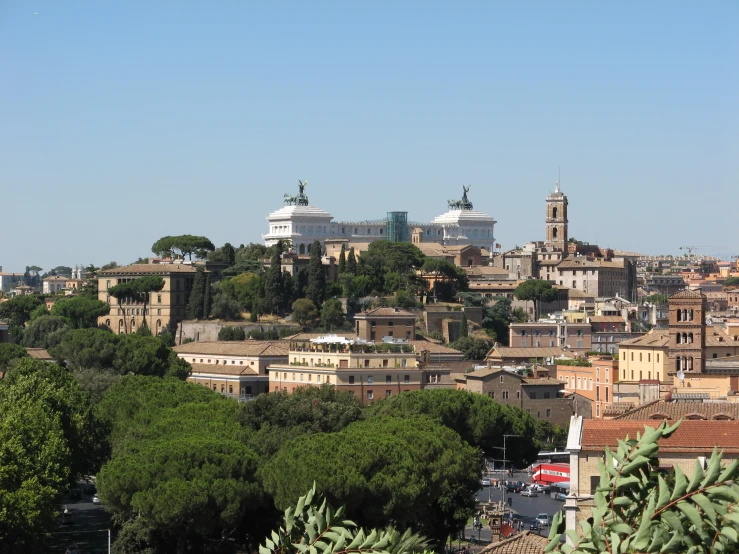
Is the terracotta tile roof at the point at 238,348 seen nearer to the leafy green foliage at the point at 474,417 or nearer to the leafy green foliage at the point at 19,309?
the leafy green foliage at the point at 474,417

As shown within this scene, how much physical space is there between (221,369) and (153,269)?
89.5ft

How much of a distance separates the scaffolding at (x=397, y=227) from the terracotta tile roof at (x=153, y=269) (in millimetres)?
41754

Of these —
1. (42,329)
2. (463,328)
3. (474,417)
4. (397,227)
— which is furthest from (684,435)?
(397,227)

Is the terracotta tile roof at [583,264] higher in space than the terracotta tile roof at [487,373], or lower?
higher

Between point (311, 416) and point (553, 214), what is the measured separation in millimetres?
95970

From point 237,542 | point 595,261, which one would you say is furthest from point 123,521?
point 595,261

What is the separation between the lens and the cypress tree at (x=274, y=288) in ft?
321

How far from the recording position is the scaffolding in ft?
490

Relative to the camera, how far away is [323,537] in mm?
8945

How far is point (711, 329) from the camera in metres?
77.0

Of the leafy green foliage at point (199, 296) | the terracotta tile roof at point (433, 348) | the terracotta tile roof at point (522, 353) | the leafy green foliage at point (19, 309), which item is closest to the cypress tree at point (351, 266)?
the leafy green foliage at point (199, 296)

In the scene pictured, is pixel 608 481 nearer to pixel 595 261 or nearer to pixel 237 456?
pixel 237 456

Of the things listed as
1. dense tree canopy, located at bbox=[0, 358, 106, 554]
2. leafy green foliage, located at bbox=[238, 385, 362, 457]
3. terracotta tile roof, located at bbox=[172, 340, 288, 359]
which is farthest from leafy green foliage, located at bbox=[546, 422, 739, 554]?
terracotta tile roof, located at bbox=[172, 340, 288, 359]

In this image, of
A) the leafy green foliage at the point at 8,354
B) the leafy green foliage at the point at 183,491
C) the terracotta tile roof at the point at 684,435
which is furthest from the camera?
the leafy green foliage at the point at 8,354
